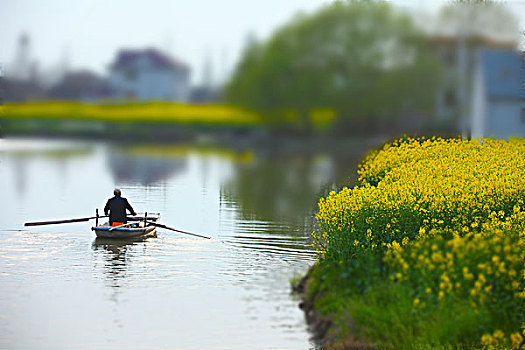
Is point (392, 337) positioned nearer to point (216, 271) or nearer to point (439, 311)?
point (439, 311)

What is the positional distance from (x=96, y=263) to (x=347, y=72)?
239 ft

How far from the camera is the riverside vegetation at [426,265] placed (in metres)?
12.6

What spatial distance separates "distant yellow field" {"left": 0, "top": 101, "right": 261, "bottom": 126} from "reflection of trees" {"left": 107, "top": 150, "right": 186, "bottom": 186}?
33.7m

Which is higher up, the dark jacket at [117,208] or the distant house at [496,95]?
the distant house at [496,95]

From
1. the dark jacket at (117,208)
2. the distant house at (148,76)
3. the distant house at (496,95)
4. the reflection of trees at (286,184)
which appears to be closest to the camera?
the dark jacket at (117,208)

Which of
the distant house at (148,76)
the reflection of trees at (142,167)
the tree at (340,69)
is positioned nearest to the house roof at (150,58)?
the distant house at (148,76)

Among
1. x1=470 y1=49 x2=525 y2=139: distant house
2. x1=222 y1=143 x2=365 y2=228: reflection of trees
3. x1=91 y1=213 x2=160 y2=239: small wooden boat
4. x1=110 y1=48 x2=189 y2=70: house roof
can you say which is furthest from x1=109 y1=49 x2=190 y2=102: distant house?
x1=91 y1=213 x2=160 y2=239: small wooden boat

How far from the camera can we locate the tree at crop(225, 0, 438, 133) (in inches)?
3292

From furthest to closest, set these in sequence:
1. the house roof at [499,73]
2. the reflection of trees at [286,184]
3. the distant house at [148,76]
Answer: the distant house at [148,76] < the house roof at [499,73] < the reflection of trees at [286,184]

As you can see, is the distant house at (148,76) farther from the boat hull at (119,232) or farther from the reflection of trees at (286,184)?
the boat hull at (119,232)

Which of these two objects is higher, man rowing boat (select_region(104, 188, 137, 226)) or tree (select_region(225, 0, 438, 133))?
tree (select_region(225, 0, 438, 133))

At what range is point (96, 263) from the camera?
74.6 feet

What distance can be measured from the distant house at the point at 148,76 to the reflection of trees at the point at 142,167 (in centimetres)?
5493

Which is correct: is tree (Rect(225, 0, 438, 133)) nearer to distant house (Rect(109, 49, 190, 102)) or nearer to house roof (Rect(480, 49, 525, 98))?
house roof (Rect(480, 49, 525, 98))
